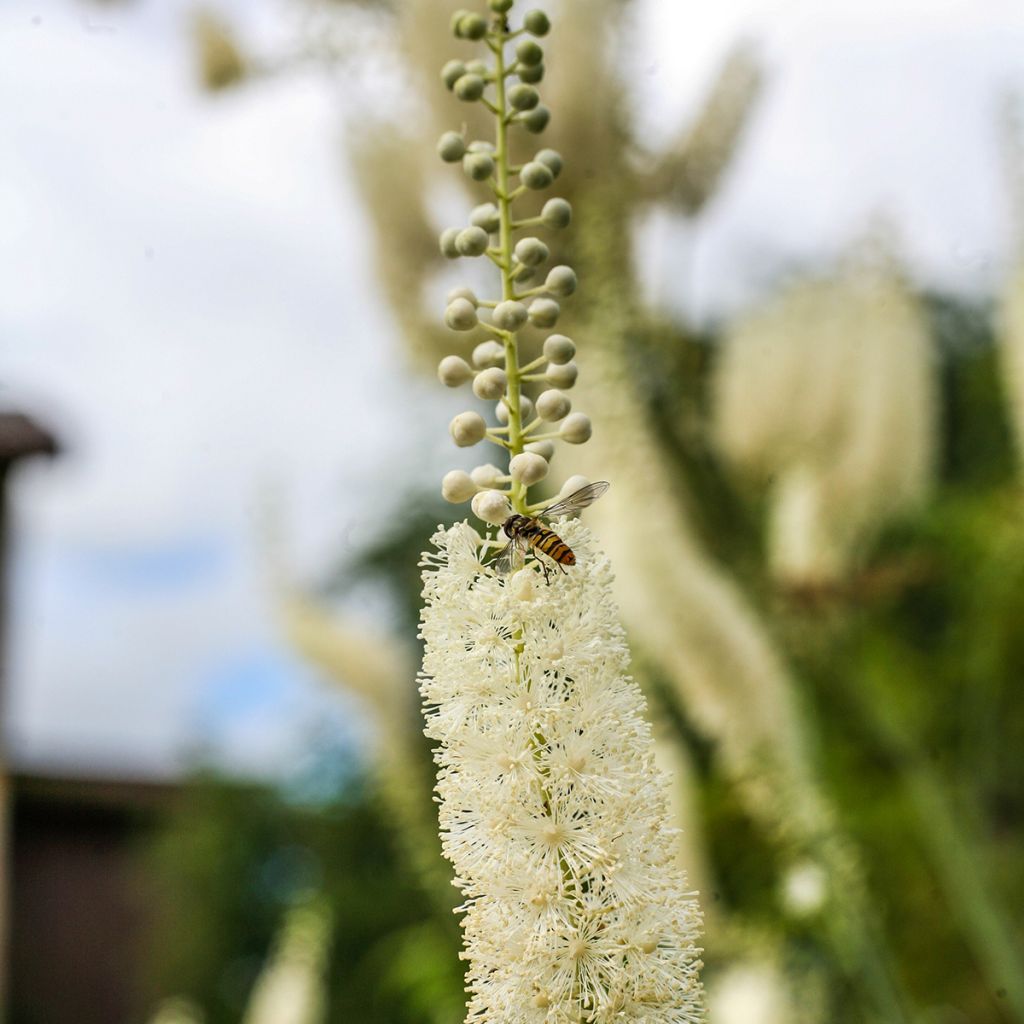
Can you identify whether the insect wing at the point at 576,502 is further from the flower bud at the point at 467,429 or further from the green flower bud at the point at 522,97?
the green flower bud at the point at 522,97

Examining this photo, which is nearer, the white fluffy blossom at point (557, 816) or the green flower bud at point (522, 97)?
the white fluffy blossom at point (557, 816)

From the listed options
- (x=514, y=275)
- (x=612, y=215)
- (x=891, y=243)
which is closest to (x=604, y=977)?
(x=514, y=275)

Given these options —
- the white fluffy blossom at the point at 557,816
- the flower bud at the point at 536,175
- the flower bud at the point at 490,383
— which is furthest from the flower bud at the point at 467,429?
the flower bud at the point at 536,175

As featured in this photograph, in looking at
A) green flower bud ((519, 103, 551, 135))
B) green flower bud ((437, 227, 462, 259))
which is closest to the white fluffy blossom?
green flower bud ((437, 227, 462, 259))

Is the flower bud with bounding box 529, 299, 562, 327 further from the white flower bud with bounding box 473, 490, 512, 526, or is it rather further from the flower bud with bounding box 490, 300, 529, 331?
the white flower bud with bounding box 473, 490, 512, 526

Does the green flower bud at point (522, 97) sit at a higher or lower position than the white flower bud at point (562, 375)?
higher

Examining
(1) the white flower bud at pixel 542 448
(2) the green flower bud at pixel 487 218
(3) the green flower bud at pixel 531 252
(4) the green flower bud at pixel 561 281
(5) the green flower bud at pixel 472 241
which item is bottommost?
(1) the white flower bud at pixel 542 448
